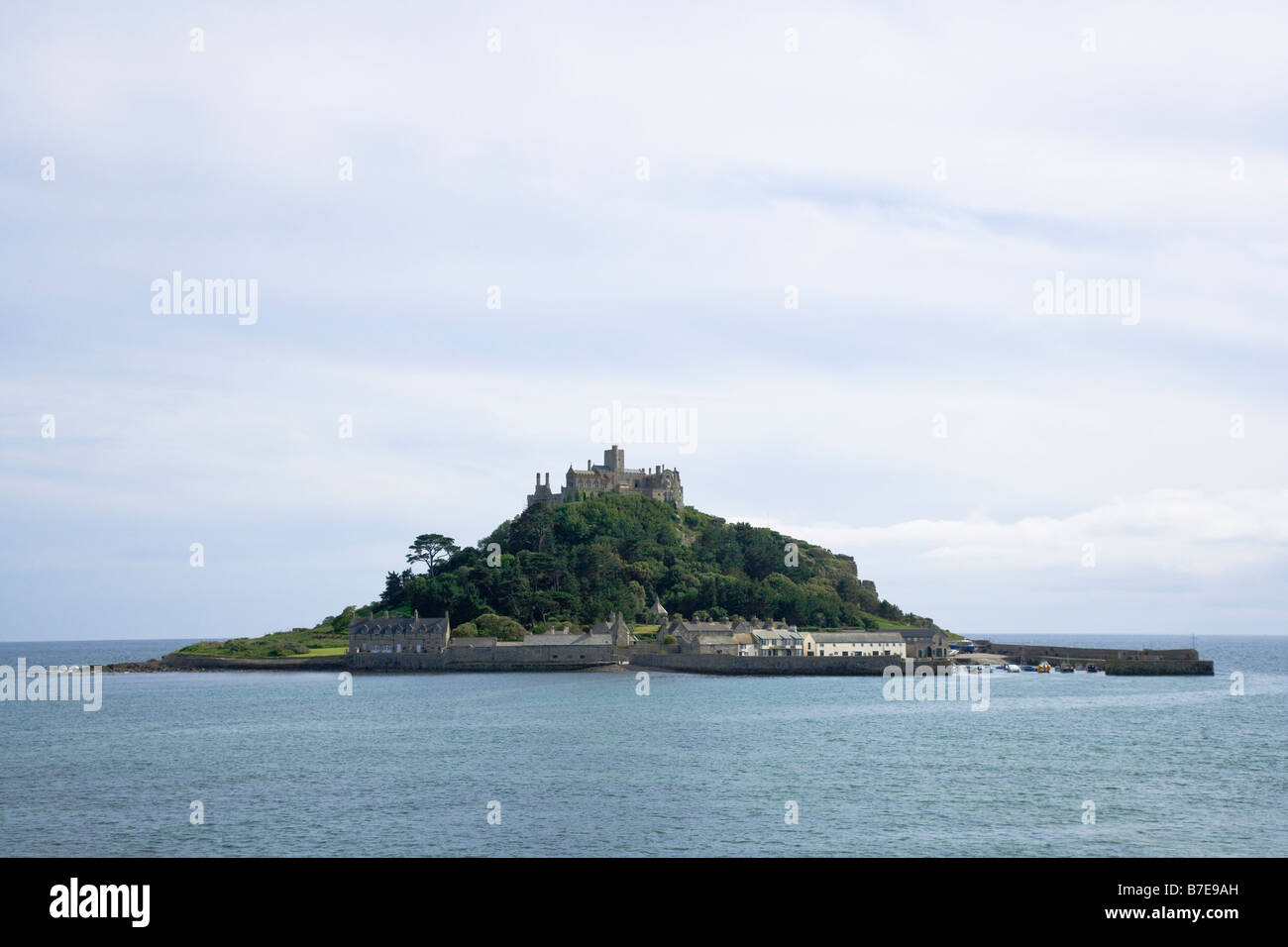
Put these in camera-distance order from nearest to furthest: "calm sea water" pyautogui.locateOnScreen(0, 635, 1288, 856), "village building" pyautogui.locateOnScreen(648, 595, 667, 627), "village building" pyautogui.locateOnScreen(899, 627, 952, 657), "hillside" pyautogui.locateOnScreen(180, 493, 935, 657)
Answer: "calm sea water" pyautogui.locateOnScreen(0, 635, 1288, 856)
"village building" pyautogui.locateOnScreen(899, 627, 952, 657)
"hillside" pyautogui.locateOnScreen(180, 493, 935, 657)
"village building" pyautogui.locateOnScreen(648, 595, 667, 627)

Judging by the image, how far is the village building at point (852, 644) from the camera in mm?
111500

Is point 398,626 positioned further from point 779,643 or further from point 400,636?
point 779,643

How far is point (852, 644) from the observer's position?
367ft

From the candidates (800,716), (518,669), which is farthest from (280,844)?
(518,669)

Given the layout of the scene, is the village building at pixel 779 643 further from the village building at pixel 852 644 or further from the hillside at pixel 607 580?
the hillside at pixel 607 580

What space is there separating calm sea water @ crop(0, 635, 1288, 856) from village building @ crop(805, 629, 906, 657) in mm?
32321

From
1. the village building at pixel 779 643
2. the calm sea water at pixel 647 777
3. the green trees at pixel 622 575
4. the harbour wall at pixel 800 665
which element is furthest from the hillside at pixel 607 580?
the calm sea water at pixel 647 777

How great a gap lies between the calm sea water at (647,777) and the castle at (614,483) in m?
83.3

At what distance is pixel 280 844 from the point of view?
30.2 m

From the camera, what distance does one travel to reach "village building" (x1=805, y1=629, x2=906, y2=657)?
111500mm

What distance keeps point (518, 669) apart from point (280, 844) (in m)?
82.5

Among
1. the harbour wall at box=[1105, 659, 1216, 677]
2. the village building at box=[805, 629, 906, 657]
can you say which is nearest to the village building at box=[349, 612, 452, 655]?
the village building at box=[805, 629, 906, 657]

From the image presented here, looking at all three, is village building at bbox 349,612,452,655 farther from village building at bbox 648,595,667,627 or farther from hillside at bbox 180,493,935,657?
village building at bbox 648,595,667,627
